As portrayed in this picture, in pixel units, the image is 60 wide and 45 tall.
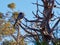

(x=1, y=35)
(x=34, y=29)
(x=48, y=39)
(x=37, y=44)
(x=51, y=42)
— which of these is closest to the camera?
→ (x=37, y=44)

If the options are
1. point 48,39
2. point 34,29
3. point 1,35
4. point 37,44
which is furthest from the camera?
point 1,35

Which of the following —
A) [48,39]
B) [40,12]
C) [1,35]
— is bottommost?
[1,35]

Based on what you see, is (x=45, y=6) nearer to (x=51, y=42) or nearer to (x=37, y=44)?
(x=51, y=42)

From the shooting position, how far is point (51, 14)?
4.42m

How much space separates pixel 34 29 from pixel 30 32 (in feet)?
0.31

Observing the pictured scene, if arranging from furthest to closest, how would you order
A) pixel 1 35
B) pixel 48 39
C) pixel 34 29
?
pixel 1 35 < pixel 34 29 < pixel 48 39

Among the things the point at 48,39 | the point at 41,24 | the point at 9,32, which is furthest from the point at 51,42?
the point at 9,32

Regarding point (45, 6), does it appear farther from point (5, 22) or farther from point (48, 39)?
point (5, 22)

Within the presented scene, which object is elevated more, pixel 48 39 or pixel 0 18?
pixel 48 39

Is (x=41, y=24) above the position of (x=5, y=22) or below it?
above

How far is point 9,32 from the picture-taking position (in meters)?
19.1

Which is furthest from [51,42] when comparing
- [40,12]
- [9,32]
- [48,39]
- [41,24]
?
[9,32]

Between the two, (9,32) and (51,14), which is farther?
(9,32)

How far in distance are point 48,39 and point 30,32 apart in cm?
45
